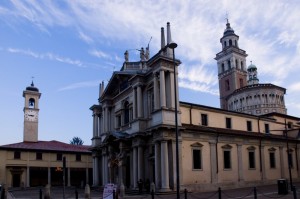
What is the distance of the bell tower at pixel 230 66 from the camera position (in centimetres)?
7394

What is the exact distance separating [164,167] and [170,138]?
2665 mm

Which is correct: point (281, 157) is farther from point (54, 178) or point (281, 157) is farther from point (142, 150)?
point (54, 178)

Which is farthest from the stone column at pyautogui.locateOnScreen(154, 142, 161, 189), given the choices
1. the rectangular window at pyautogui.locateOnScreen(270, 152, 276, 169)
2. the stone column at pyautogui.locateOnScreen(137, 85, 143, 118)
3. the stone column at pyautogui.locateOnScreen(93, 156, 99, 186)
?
the rectangular window at pyautogui.locateOnScreen(270, 152, 276, 169)

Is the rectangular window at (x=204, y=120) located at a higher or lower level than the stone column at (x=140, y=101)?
lower

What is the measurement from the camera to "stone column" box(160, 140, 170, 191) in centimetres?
2942

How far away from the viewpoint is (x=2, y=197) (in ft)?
84.1

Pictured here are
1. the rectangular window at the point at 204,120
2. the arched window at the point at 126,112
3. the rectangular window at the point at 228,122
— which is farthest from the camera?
the arched window at the point at 126,112

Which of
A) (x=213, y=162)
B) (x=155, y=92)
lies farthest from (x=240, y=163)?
(x=155, y=92)

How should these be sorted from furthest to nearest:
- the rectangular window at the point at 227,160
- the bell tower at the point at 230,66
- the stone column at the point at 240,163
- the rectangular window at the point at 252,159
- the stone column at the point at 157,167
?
the bell tower at the point at 230,66, the rectangular window at the point at 252,159, the stone column at the point at 240,163, the rectangular window at the point at 227,160, the stone column at the point at 157,167

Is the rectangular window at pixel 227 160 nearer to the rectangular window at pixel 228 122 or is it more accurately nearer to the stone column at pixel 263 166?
the rectangular window at pixel 228 122

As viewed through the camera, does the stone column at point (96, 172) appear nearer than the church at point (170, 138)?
No

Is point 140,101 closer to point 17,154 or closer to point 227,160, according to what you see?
point 227,160

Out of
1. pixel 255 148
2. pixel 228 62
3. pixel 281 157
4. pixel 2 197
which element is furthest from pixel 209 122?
pixel 228 62

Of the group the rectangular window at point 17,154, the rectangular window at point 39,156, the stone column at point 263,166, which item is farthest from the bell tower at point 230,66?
the rectangular window at point 17,154
